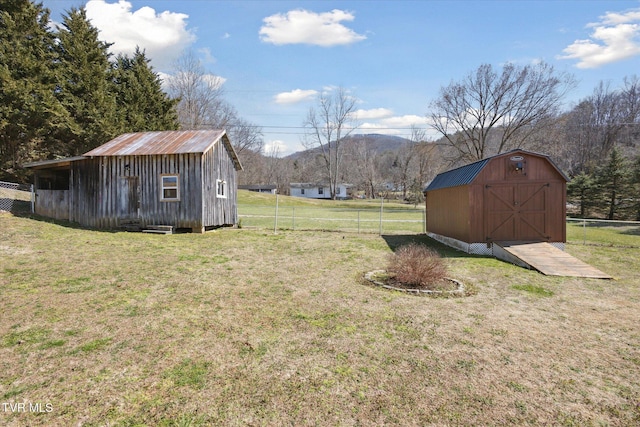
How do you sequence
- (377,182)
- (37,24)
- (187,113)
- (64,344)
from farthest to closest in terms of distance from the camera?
(377,182) → (187,113) → (37,24) → (64,344)

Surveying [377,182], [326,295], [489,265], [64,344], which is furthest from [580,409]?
[377,182]

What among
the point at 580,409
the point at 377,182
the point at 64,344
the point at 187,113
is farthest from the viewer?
the point at 377,182

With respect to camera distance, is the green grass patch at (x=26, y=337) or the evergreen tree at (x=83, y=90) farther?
the evergreen tree at (x=83, y=90)

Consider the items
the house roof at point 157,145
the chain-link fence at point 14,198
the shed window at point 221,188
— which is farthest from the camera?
the shed window at point 221,188

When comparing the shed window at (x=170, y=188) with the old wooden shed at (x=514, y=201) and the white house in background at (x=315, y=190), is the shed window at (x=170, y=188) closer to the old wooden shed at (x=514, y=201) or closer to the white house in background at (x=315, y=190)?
the old wooden shed at (x=514, y=201)

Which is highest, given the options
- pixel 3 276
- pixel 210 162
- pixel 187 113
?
pixel 187 113

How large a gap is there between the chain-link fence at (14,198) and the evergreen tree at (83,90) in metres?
5.56

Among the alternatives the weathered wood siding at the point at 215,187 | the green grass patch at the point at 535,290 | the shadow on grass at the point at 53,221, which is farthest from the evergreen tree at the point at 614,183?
the shadow on grass at the point at 53,221

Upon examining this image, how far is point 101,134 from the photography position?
2366 centimetres

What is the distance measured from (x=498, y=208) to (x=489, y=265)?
9.45 feet

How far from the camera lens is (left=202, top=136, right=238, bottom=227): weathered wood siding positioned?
607 inches

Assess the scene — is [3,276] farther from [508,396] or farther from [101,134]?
[101,134]

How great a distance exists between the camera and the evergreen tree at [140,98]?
2762cm

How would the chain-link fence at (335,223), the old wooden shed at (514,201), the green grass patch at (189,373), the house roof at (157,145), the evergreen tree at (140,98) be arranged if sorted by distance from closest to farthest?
the green grass patch at (189,373)
the old wooden shed at (514,201)
the house roof at (157,145)
the chain-link fence at (335,223)
the evergreen tree at (140,98)
